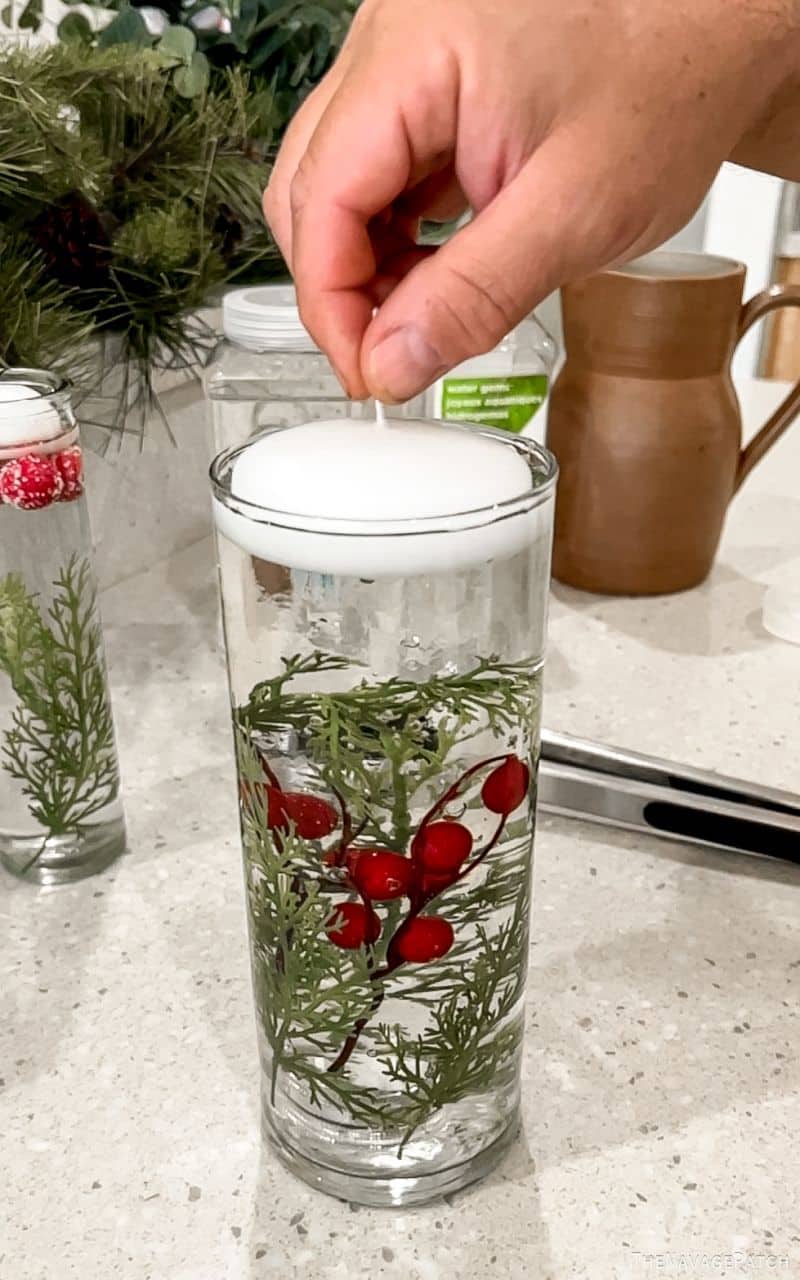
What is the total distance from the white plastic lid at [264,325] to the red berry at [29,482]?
0.58 ft

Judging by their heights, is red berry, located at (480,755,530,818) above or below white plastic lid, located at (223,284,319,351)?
below

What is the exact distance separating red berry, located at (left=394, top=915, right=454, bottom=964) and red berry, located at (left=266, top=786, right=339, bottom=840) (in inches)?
1.3

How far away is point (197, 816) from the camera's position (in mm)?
490

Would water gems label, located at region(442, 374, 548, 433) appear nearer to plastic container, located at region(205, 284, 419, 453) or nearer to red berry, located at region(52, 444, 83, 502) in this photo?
plastic container, located at region(205, 284, 419, 453)

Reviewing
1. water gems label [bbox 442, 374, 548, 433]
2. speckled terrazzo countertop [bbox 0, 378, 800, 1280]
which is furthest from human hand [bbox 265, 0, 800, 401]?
water gems label [bbox 442, 374, 548, 433]

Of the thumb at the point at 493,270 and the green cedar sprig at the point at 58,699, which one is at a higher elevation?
the thumb at the point at 493,270

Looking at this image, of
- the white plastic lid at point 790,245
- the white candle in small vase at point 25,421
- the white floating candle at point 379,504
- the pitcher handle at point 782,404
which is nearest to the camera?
the white floating candle at point 379,504

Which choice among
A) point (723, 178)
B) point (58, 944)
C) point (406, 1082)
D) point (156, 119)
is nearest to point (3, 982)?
point (58, 944)

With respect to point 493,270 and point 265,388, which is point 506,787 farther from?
point 265,388

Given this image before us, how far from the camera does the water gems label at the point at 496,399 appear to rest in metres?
0.62

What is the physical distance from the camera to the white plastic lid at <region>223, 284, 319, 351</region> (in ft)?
1.80

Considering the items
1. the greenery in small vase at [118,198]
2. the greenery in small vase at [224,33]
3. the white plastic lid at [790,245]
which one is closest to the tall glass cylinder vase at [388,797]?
the greenery in small vase at [118,198]

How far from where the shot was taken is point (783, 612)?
64 cm

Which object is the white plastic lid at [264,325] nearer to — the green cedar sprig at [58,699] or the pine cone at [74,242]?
the pine cone at [74,242]
